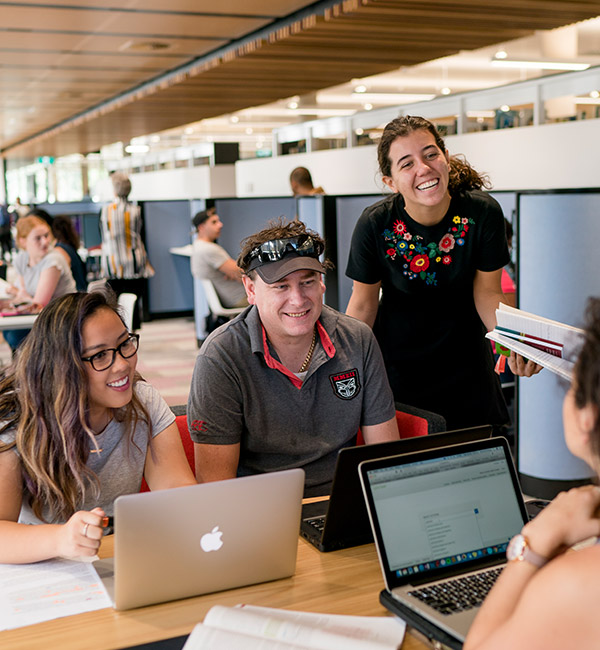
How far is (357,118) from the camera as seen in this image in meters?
8.76

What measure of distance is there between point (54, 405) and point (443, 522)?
83cm

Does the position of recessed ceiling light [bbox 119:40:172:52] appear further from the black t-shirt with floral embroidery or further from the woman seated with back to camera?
the woman seated with back to camera

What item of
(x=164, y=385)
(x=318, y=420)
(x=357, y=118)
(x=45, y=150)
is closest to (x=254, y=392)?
(x=318, y=420)

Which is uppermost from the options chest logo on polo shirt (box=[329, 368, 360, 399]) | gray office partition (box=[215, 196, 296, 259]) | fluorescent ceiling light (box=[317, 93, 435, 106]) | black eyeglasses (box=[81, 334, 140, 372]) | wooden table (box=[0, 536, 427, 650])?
fluorescent ceiling light (box=[317, 93, 435, 106])

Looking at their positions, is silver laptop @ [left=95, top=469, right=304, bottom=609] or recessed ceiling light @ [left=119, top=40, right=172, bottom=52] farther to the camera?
recessed ceiling light @ [left=119, top=40, right=172, bottom=52]

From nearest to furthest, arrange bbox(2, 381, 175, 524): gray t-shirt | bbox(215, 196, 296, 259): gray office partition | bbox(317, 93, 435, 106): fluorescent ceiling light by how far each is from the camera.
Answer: bbox(2, 381, 175, 524): gray t-shirt
bbox(215, 196, 296, 259): gray office partition
bbox(317, 93, 435, 106): fluorescent ceiling light

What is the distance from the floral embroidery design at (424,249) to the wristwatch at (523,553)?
148cm

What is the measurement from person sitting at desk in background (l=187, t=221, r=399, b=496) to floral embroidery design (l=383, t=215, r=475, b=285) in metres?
0.52

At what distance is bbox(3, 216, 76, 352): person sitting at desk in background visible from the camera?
17.2ft

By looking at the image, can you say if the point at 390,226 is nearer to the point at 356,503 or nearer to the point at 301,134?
the point at 356,503

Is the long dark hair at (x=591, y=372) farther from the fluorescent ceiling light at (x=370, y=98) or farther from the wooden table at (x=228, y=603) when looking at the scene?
the fluorescent ceiling light at (x=370, y=98)

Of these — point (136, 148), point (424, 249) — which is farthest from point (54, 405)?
point (136, 148)

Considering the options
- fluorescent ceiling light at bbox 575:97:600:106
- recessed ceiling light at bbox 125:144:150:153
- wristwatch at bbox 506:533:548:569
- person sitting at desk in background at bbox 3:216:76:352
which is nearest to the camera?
wristwatch at bbox 506:533:548:569

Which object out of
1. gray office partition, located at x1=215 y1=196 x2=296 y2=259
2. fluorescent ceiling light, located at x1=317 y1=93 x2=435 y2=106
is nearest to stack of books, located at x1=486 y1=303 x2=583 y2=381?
gray office partition, located at x1=215 y1=196 x2=296 y2=259
